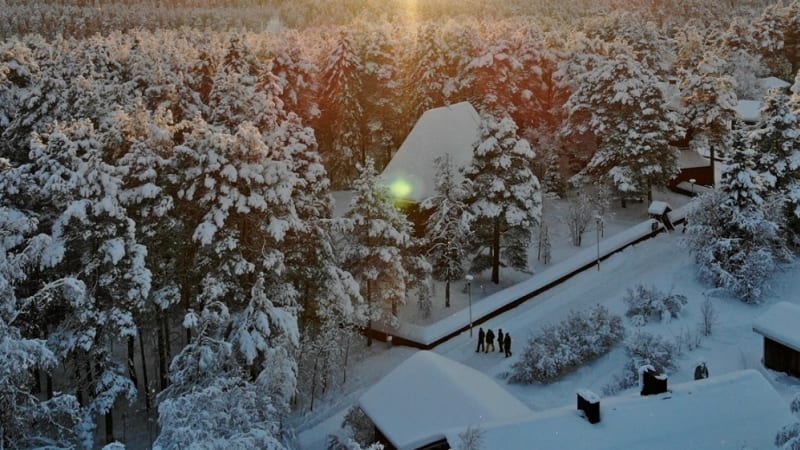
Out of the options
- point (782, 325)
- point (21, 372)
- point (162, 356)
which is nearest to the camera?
point (21, 372)

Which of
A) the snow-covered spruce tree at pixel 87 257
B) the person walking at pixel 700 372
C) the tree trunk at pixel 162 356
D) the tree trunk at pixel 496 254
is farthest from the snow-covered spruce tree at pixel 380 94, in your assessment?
the person walking at pixel 700 372

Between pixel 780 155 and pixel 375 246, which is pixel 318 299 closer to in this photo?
pixel 375 246

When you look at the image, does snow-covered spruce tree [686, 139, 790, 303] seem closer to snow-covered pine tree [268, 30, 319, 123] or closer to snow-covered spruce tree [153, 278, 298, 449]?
snow-covered spruce tree [153, 278, 298, 449]

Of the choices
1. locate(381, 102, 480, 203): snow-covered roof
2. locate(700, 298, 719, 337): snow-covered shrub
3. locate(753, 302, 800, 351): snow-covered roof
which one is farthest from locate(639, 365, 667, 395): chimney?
locate(381, 102, 480, 203): snow-covered roof

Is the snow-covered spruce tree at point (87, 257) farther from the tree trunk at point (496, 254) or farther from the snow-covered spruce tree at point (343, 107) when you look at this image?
the snow-covered spruce tree at point (343, 107)

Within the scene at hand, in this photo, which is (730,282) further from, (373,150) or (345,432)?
(373,150)

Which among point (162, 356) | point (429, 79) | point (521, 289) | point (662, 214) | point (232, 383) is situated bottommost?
point (521, 289)

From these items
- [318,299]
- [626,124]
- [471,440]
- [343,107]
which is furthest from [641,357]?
[343,107]
